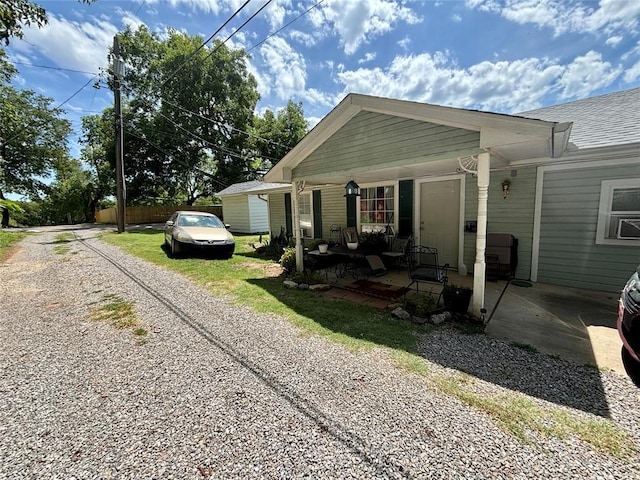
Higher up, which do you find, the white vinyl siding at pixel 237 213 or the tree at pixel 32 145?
the tree at pixel 32 145

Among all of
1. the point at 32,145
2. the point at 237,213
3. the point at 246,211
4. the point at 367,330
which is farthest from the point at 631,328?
the point at 32,145

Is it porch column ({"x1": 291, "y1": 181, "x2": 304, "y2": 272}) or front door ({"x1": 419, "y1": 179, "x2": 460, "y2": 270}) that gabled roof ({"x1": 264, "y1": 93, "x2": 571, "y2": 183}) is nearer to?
porch column ({"x1": 291, "y1": 181, "x2": 304, "y2": 272})

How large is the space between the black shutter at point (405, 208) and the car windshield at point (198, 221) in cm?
607

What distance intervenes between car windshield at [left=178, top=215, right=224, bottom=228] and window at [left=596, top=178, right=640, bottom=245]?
382 inches

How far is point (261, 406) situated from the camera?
2219 millimetres

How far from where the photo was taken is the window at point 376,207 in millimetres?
7562

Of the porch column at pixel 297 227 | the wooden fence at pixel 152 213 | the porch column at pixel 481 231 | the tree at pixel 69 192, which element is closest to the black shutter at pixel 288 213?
the porch column at pixel 297 227

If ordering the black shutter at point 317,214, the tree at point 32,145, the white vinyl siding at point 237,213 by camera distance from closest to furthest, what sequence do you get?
the black shutter at point 317,214 < the white vinyl siding at point 237,213 < the tree at point 32,145

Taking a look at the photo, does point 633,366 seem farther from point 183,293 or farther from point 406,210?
point 183,293

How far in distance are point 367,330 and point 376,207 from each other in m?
4.90

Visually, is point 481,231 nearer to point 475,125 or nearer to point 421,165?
point 475,125

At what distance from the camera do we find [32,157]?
961 inches

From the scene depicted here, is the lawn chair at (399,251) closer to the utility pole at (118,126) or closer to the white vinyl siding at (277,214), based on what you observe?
the white vinyl siding at (277,214)

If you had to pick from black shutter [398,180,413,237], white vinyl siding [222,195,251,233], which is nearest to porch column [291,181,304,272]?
black shutter [398,180,413,237]
